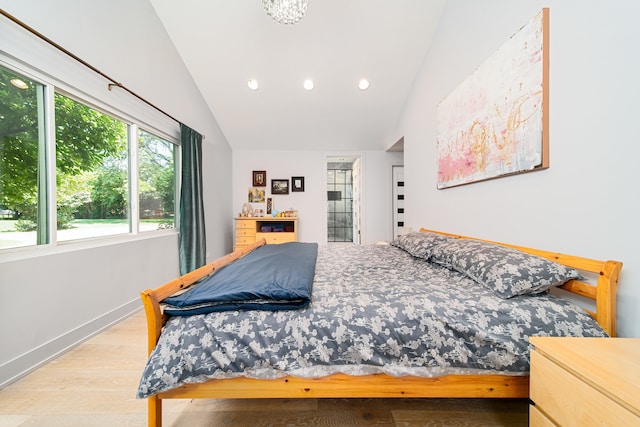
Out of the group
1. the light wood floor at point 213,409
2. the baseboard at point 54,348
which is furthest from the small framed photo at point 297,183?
the light wood floor at point 213,409

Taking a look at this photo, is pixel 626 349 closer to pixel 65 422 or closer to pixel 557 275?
pixel 557 275

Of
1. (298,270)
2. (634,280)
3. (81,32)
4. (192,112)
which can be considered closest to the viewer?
(634,280)

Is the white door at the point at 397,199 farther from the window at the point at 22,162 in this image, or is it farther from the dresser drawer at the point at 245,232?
the window at the point at 22,162

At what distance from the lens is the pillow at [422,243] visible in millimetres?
1865

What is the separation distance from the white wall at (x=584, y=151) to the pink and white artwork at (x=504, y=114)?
0.21 feet

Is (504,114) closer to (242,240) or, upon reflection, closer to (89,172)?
(89,172)

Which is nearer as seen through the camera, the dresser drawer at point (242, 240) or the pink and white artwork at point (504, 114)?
the pink and white artwork at point (504, 114)

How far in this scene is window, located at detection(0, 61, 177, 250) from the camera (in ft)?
4.99

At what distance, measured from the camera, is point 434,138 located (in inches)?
105

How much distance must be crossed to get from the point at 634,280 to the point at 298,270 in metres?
1.49

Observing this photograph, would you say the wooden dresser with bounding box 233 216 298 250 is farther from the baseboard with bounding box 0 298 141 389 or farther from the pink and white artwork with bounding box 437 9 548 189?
the pink and white artwork with bounding box 437 9 548 189

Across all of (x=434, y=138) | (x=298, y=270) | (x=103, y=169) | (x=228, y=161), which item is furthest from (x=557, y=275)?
(x=228, y=161)

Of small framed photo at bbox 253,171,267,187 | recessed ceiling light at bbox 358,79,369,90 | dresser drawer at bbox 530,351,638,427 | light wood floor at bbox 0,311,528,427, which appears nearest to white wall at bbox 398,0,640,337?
dresser drawer at bbox 530,351,638,427

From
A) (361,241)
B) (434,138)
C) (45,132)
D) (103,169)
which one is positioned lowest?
(361,241)
